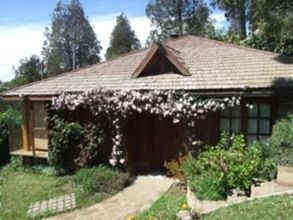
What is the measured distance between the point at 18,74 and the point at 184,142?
152 ft

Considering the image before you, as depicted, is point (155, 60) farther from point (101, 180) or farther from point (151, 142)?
point (101, 180)

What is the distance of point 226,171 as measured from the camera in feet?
21.3

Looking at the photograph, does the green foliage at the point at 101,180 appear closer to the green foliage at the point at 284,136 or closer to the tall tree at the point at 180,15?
the green foliage at the point at 284,136

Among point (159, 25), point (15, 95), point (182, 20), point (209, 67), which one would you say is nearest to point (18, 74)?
point (159, 25)

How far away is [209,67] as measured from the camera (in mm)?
10875

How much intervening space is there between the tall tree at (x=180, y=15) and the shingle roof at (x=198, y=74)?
25.1 meters

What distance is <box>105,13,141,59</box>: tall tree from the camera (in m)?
46.4

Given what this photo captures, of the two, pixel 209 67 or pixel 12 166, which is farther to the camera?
pixel 12 166

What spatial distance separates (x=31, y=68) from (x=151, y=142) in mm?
43868

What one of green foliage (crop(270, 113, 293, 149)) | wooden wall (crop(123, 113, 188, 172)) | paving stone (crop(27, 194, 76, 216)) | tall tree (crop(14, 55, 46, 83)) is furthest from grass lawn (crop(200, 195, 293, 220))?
tall tree (crop(14, 55, 46, 83))

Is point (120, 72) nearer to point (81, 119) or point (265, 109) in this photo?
point (81, 119)

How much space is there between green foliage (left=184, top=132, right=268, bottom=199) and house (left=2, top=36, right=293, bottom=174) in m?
2.40

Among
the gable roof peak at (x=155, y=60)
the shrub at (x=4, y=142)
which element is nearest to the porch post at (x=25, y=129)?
the shrub at (x=4, y=142)

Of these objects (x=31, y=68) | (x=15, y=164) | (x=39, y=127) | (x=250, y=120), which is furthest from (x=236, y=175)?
(x=31, y=68)
